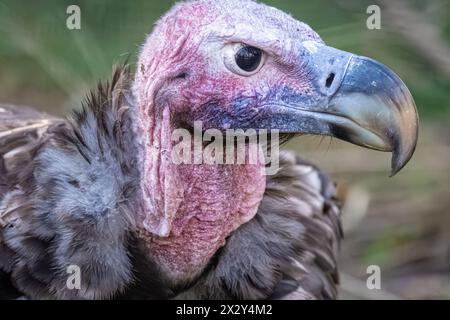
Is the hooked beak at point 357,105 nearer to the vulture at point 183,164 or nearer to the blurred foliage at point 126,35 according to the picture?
the vulture at point 183,164

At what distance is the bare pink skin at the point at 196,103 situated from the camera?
243 centimetres

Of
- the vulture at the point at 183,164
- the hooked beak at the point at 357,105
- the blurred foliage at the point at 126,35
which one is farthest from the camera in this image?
the blurred foliage at the point at 126,35

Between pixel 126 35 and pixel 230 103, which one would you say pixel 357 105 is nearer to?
pixel 230 103

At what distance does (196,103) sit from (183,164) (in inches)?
7.7

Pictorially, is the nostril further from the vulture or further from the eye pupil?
the eye pupil

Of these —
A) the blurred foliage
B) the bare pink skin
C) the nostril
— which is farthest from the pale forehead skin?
the blurred foliage

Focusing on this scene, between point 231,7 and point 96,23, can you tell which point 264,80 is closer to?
point 231,7

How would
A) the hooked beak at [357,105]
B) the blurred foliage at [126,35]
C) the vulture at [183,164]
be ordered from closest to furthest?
the hooked beak at [357,105] → the vulture at [183,164] → the blurred foliage at [126,35]

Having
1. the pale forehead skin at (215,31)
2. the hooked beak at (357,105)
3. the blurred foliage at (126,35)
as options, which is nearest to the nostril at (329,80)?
the hooked beak at (357,105)

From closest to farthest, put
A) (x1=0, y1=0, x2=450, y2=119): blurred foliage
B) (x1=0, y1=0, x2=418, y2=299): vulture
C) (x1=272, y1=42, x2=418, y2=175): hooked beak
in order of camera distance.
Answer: (x1=272, y1=42, x2=418, y2=175): hooked beak < (x1=0, y1=0, x2=418, y2=299): vulture < (x1=0, y1=0, x2=450, y2=119): blurred foliage

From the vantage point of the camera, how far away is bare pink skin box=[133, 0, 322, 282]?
2430mm

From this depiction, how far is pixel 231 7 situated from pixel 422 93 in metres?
1.34

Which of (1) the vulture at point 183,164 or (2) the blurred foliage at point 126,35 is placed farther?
(2) the blurred foliage at point 126,35

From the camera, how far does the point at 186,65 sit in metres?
2.49
